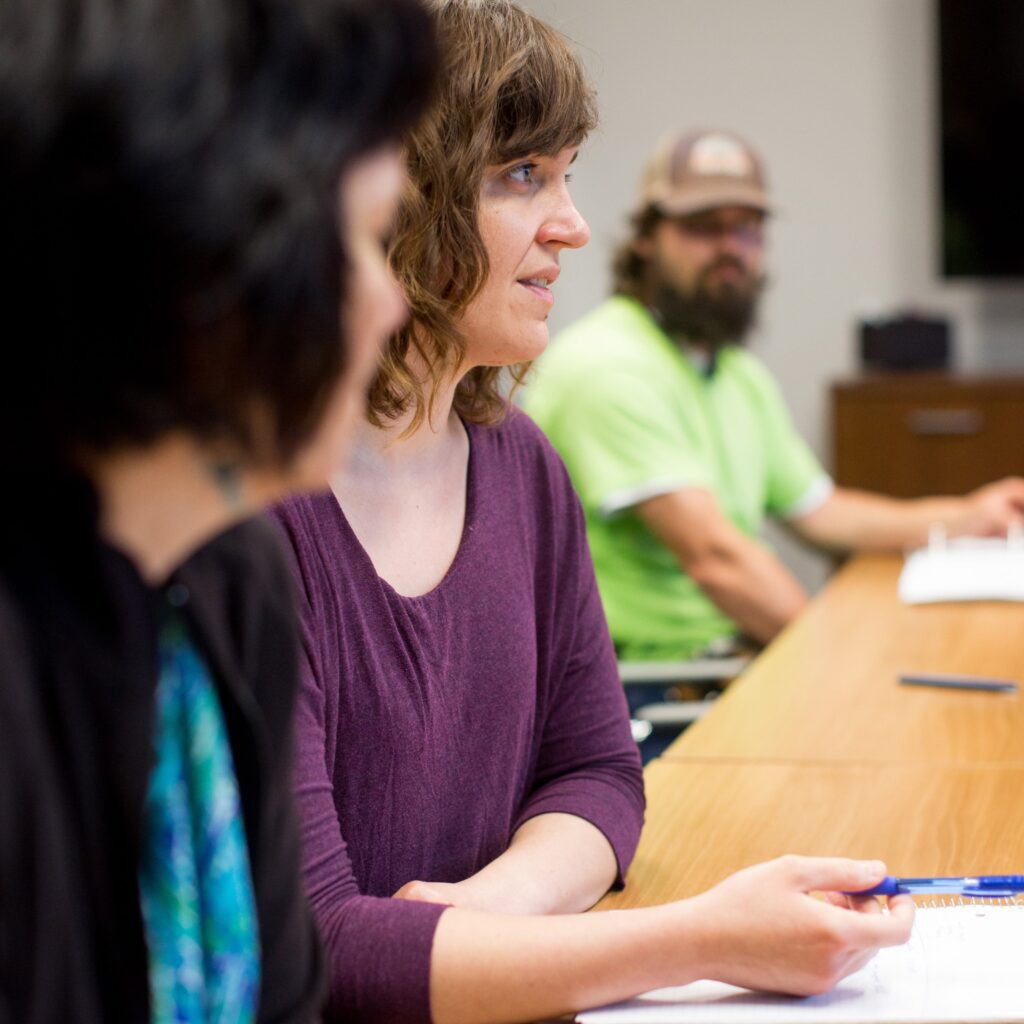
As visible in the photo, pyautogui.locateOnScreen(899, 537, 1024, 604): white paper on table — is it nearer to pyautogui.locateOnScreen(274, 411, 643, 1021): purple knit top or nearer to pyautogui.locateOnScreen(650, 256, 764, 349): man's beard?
pyautogui.locateOnScreen(650, 256, 764, 349): man's beard

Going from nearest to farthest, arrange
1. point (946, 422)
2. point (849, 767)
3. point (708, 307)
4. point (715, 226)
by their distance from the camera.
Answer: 1. point (849, 767)
2. point (708, 307)
3. point (715, 226)
4. point (946, 422)

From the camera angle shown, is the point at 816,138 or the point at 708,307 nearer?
the point at 708,307

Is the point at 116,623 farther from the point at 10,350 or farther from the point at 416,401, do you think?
the point at 416,401

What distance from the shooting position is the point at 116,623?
0.59 metres

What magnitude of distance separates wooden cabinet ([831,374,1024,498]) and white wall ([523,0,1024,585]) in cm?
50

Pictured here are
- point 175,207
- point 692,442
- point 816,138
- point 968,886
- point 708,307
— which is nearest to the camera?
point 175,207

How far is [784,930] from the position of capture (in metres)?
0.84

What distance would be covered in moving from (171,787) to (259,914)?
0.32 ft

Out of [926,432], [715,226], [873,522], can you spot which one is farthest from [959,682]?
Answer: [926,432]

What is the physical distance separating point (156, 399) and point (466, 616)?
0.60 meters

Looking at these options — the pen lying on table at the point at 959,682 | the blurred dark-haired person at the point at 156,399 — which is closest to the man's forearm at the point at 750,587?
the pen lying on table at the point at 959,682

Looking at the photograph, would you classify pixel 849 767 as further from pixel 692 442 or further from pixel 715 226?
pixel 715 226

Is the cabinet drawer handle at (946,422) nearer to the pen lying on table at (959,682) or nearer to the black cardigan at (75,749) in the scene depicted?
the pen lying on table at (959,682)

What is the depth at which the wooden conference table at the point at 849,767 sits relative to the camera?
1165 mm
